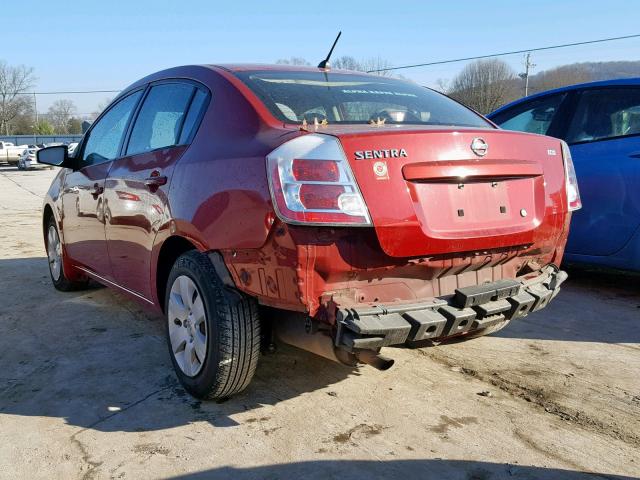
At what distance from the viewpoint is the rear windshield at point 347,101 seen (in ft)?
9.80

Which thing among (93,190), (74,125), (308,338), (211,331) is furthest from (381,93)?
(74,125)

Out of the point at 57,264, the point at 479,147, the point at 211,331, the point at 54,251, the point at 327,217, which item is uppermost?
the point at 479,147

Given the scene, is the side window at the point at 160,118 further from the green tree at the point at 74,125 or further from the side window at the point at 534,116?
the green tree at the point at 74,125

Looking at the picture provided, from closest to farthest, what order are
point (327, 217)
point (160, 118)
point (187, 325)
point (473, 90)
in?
point (327, 217)
point (187, 325)
point (160, 118)
point (473, 90)

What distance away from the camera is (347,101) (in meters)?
3.18

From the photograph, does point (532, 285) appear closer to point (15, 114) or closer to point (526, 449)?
point (526, 449)

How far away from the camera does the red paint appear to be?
2.44m

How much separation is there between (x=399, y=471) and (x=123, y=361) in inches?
77.0

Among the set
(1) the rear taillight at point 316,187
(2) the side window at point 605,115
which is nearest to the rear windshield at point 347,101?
(1) the rear taillight at point 316,187

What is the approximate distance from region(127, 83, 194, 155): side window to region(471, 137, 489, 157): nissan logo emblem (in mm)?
1573

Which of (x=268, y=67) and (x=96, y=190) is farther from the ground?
(x=268, y=67)

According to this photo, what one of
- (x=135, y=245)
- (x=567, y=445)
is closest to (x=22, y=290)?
(x=135, y=245)

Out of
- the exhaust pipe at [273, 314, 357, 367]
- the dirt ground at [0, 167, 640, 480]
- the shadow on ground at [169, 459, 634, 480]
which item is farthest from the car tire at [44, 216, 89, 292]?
the shadow on ground at [169, 459, 634, 480]

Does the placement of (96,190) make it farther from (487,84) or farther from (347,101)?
(487,84)
